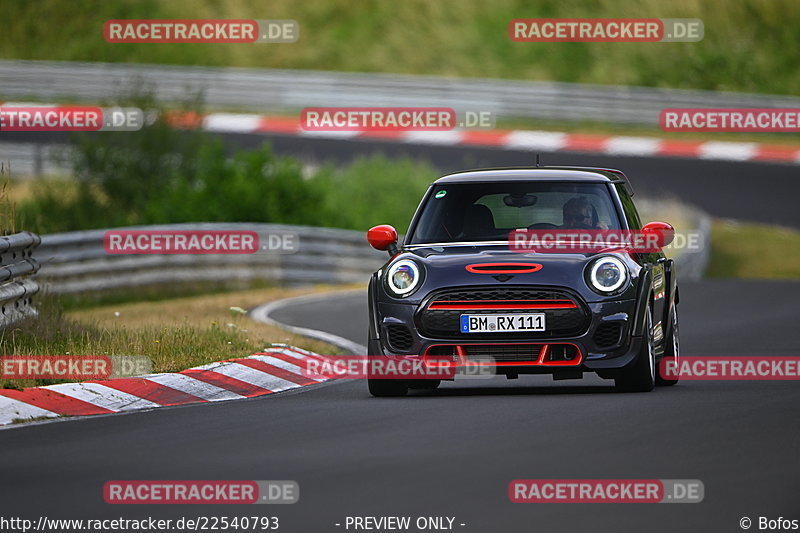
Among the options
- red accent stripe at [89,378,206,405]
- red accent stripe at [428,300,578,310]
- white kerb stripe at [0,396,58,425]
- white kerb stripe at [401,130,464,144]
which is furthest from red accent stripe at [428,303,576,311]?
white kerb stripe at [401,130,464,144]

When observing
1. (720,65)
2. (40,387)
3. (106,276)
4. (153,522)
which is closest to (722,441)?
(153,522)

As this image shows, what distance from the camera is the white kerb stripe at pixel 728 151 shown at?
3612cm

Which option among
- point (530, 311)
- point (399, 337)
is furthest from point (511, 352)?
point (399, 337)

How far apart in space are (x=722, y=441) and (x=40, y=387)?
444 centimetres

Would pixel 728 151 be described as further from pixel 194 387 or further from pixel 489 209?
pixel 194 387

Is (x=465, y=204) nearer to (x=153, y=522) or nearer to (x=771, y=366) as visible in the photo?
(x=771, y=366)

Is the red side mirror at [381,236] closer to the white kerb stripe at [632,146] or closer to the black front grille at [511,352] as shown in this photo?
the black front grille at [511,352]

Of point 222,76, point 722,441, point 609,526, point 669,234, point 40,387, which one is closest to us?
point 609,526

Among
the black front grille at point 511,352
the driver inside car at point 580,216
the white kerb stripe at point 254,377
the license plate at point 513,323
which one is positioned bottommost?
the white kerb stripe at point 254,377

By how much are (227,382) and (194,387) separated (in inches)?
17.4

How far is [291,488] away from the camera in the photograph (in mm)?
7824

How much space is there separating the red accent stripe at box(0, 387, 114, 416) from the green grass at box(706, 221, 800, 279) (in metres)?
17.0

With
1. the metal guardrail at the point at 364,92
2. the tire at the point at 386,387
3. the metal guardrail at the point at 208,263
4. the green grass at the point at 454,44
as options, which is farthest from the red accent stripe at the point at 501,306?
the green grass at the point at 454,44

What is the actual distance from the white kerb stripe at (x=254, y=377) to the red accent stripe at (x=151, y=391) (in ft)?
2.65
